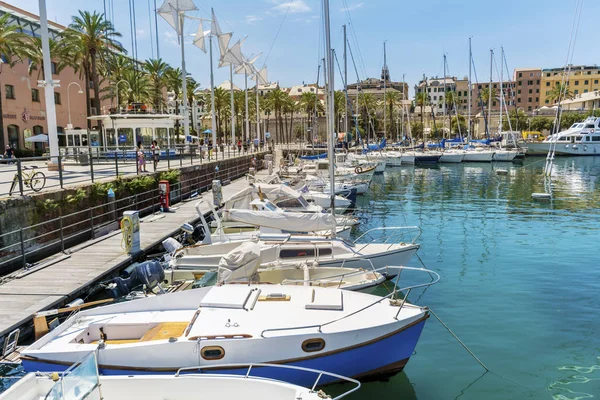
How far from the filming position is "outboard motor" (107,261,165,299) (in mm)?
14109

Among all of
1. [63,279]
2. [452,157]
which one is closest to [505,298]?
[63,279]

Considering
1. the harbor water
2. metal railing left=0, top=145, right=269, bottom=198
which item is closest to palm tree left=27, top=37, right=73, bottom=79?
metal railing left=0, top=145, right=269, bottom=198

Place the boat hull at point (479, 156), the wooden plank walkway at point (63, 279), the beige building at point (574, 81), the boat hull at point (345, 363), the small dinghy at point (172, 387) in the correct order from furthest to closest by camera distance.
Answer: the beige building at point (574, 81) → the boat hull at point (479, 156) → the wooden plank walkway at point (63, 279) → the boat hull at point (345, 363) → the small dinghy at point (172, 387)

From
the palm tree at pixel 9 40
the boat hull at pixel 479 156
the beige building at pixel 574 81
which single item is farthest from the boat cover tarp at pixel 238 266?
the beige building at pixel 574 81

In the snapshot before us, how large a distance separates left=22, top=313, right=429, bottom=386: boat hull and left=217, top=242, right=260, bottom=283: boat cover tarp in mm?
3682

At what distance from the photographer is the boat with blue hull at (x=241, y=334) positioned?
9266mm

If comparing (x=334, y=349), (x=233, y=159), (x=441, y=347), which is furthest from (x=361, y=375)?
(x=233, y=159)

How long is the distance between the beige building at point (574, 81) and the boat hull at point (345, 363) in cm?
15687

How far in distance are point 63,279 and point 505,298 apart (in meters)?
13.8

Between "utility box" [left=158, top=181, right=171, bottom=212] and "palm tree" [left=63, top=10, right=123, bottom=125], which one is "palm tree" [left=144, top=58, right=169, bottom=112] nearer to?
"palm tree" [left=63, top=10, right=123, bottom=125]

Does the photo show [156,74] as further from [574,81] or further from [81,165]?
[574,81]

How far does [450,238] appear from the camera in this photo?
84.6ft

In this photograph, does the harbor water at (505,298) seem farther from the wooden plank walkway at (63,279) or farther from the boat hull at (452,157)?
the boat hull at (452,157)

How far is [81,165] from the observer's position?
112 ft
